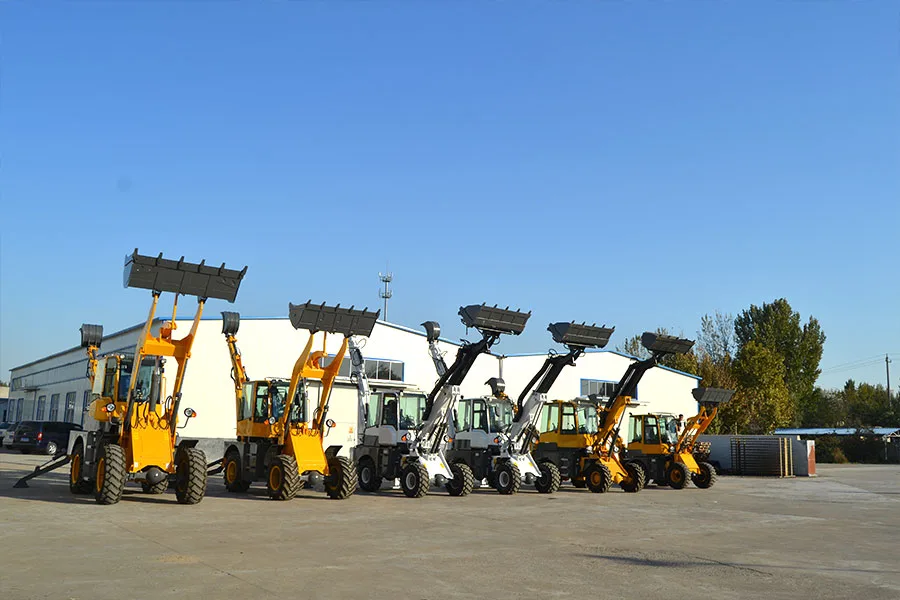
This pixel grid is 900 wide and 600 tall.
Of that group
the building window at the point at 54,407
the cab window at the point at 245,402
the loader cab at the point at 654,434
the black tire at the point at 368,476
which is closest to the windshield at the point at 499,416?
the black tire at the point at 368,476

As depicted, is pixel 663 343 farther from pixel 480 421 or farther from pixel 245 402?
pixel 245 402

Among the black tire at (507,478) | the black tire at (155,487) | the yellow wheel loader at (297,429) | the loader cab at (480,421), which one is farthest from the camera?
the loader cab at (480,421)

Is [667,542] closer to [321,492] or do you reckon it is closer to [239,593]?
[239,593]

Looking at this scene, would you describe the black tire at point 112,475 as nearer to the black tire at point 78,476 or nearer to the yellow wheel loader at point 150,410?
the yellow wheel loader at point 150,410

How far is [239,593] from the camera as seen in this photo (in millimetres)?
8102

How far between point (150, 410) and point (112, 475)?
69.2 inches

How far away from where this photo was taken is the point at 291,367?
32500mm

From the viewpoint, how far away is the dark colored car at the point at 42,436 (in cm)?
3688

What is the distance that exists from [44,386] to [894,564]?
50.9 m

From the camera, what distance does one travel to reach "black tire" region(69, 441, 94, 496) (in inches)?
695

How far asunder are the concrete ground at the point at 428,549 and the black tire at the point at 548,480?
3.54 metres

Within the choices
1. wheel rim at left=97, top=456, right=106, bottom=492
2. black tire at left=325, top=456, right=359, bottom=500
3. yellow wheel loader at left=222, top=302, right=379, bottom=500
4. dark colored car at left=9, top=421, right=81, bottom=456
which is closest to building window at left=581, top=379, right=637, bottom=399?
yellow wheel loader at left=222, top=302, right=379, bottom=500

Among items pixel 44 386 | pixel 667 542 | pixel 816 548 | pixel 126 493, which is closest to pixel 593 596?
pixel 667 542

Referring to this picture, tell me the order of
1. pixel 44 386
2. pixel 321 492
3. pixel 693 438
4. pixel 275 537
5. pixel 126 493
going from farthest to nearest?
pixel 44 386 < pixel 693 438 < pixel 321 492 < pixel 126 493 < pixel 275 537
